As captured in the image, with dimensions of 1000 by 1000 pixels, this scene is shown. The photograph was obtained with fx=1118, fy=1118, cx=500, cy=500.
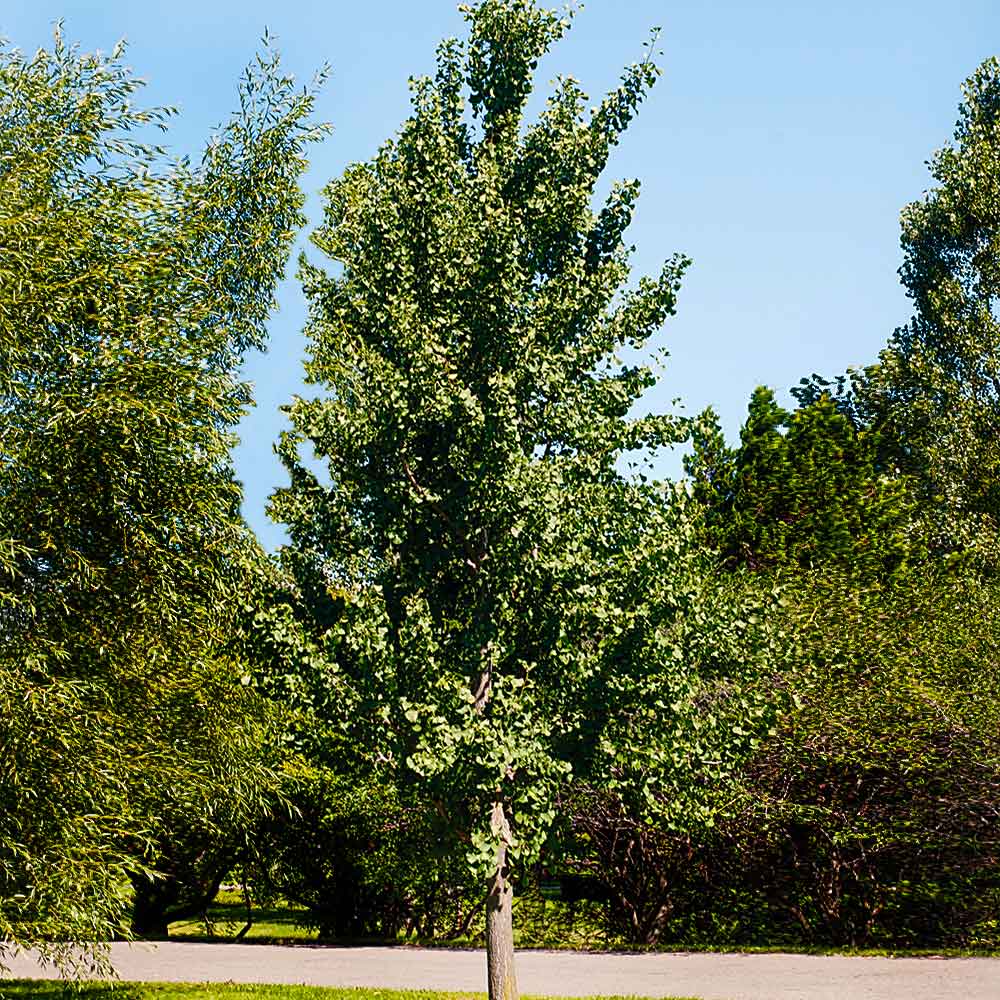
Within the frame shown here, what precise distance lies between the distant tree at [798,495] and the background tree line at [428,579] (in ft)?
13.4

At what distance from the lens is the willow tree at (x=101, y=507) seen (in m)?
10.8

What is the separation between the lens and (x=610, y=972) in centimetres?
1355

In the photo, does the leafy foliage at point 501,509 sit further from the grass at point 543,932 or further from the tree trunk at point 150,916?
the tree trunk at point 150,916

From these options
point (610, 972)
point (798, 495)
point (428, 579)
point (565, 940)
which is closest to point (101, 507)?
point (428, 579)

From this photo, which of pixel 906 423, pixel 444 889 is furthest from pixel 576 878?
pixel 906 423

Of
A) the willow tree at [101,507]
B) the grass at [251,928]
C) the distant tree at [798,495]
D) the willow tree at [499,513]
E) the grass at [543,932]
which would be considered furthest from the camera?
the distant tree at [798,495]

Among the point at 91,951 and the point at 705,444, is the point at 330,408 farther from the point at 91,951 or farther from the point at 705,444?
the point at 705,444

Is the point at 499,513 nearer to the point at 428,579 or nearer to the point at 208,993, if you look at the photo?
the point at 428,579

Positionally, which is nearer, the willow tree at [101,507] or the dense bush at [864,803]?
the willow tree at [101,507]

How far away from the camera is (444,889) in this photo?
18219 millimetres

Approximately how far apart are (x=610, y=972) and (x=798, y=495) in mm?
10419

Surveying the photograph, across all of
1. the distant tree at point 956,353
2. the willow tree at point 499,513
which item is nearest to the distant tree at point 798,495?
the distant tree at point 956,353

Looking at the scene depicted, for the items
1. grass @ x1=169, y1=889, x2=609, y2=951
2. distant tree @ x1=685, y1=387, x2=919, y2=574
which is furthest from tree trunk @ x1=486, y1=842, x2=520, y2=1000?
distant tree @ x1=685, y1=387, x2=919, y2=574

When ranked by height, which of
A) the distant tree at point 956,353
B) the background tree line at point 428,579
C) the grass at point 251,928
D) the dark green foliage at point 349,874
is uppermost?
the distant tree at point 956,353
